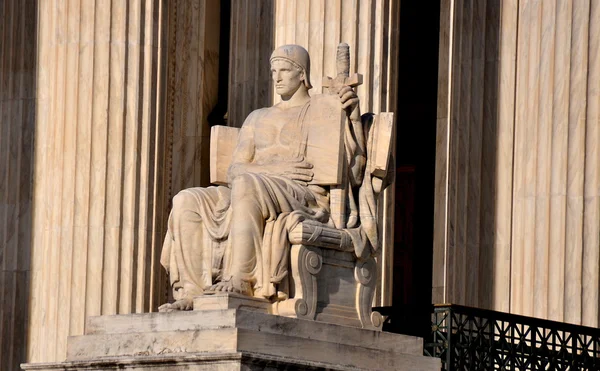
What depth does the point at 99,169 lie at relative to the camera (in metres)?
22.2

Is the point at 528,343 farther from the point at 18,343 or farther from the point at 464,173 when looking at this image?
the point at 18,343

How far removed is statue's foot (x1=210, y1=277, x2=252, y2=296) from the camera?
15.9 metres

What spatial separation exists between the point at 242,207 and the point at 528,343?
555 cm

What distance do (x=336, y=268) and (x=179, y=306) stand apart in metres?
1.38

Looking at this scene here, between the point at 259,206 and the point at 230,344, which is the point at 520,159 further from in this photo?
the point at 230,344

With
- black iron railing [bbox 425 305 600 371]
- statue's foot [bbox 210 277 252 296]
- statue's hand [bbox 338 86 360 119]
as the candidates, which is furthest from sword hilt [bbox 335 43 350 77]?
black iron railing [bbox 425 305 600 371]

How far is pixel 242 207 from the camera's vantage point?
16.1 m

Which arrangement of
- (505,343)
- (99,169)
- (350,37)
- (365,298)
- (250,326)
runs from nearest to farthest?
(250,326) → (365,298) → (505,343) → (350,37) → (99,169)

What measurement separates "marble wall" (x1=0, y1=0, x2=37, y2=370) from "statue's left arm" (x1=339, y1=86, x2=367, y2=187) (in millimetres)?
9862

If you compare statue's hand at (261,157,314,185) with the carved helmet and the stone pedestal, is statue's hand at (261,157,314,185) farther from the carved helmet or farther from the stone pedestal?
the stone pedestal

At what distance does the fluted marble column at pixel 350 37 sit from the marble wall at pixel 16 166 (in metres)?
6.76

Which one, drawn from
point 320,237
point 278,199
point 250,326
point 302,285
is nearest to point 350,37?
point 278,199

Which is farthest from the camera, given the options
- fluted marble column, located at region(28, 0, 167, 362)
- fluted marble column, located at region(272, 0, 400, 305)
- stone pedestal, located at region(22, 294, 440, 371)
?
fluted marble column, located at region(28, 0, 167, 362)

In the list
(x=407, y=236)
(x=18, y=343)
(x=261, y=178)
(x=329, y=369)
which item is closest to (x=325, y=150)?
(x=261, y=178)
